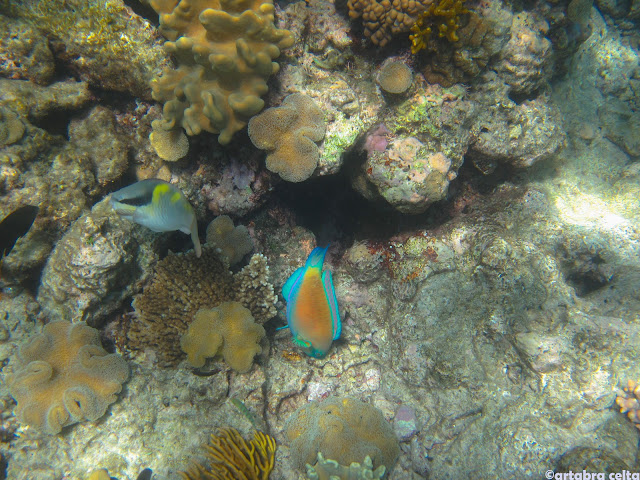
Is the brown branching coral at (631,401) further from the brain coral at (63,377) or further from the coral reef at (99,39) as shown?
the coral reef at (99,39)

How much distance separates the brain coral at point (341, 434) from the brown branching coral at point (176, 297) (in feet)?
4.77

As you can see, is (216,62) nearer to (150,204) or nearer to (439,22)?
(150,204)

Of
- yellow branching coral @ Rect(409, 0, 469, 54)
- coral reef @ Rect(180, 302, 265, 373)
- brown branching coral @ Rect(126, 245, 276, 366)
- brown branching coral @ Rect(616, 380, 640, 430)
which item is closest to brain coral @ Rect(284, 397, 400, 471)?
coral reef @ Rect(180, 302, 265, 373)

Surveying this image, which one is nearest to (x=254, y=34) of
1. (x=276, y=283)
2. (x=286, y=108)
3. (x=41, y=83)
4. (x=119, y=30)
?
(x=286, y=108)

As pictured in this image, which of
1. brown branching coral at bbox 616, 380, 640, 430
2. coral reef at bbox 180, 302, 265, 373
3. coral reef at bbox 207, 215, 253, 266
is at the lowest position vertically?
coral reef at bbox 180, 302, 265, 373

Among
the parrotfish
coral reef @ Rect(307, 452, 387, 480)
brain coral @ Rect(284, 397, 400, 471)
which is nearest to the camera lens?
the parrotfish

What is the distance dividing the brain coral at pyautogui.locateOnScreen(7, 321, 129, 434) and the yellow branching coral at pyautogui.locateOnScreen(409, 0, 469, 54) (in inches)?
177

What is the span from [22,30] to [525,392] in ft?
21.6

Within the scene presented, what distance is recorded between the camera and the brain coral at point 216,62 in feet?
9.57

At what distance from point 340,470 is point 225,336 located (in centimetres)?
170

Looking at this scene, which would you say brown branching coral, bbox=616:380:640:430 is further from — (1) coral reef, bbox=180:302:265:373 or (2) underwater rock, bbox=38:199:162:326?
(2) underwater rock, bbox=38:199:162:326

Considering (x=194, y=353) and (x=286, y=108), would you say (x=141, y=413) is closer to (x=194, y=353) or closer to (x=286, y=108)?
(x=194, y=353)

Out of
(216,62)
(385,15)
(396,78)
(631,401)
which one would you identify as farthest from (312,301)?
(631,401)

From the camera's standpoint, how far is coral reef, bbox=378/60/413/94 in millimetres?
3439
